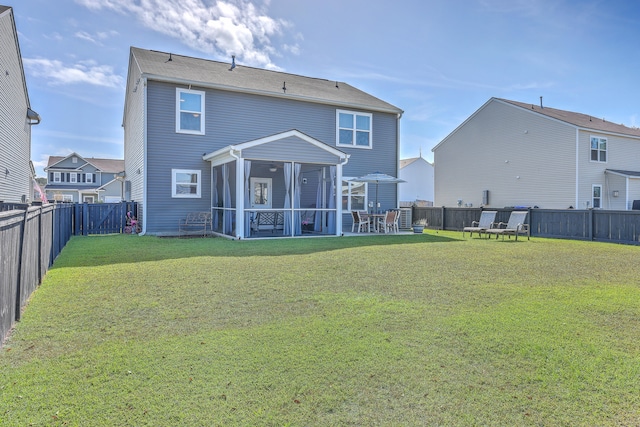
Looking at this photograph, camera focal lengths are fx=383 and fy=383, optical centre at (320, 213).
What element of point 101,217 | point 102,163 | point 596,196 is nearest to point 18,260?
point 101,217

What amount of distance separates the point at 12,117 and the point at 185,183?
643 centimetres

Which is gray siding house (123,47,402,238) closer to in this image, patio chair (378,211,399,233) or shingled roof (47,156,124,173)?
patio chair (378,211,399,233)

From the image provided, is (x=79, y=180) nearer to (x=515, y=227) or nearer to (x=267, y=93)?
(x=267, y=93)

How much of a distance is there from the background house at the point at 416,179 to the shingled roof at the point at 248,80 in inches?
858

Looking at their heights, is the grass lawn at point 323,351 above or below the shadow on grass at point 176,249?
below

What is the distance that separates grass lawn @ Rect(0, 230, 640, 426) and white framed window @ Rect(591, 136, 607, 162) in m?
16.6

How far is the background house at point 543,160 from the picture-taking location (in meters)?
19.0

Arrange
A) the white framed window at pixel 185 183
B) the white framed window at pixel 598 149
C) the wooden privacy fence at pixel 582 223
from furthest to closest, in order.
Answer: the white framed window at pixel 598 149
the white framed window at pixel 185 183
the wooden privacy fence at pixel 582 223

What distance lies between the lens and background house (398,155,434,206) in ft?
128

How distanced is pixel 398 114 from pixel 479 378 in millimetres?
15602

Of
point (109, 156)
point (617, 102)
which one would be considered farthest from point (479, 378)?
point (109, 156)

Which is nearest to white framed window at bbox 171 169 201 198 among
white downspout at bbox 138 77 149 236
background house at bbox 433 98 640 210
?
white downspout at bbox 138 77 149 236

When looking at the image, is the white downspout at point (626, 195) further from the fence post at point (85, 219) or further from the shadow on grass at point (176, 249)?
the fence post at point (85, 219)

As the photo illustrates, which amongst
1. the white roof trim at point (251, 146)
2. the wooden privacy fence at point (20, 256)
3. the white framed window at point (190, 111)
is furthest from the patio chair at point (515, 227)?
the wooden privacy fence at point (20, 256)
